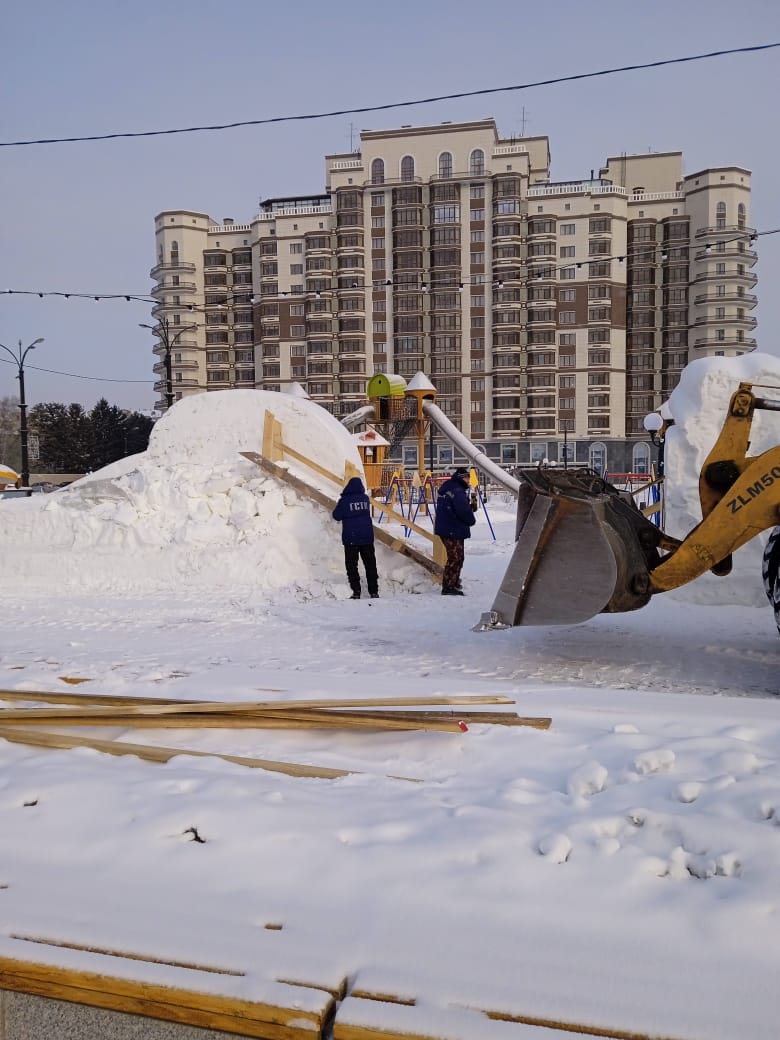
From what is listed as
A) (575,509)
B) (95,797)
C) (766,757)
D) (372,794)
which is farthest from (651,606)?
(95,797)

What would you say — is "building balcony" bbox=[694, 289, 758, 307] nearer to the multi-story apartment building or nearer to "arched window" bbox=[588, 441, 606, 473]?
the multi-story apartment building

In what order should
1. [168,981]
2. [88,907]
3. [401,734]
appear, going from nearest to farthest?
[168,981] < [88,907] < [401,734]

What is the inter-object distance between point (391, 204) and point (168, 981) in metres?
70.3

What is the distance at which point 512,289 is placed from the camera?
65688 millimetres

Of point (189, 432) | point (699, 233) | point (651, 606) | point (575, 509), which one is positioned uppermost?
point (699, 233)

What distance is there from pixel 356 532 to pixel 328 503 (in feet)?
4.81

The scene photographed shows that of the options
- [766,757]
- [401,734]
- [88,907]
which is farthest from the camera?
[401,734]

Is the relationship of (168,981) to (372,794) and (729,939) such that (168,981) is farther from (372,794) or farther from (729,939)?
(729,939)

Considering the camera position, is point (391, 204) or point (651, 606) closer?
point (651, 606)

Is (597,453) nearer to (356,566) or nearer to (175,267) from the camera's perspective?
(175,267)

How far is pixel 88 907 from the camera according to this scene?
2.40 metres

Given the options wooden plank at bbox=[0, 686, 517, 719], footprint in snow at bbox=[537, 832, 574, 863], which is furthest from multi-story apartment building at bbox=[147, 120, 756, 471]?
footprint in snow at bbox=[537, 832, 574, 863]

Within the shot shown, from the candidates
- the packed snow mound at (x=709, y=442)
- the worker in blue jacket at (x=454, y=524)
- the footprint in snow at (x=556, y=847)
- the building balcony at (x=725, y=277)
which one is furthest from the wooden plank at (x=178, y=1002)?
the building balcony at (x=725, y=277)

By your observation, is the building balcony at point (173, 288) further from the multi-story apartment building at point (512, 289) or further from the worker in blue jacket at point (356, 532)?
the worker in blue jacket at point (356, 532)
